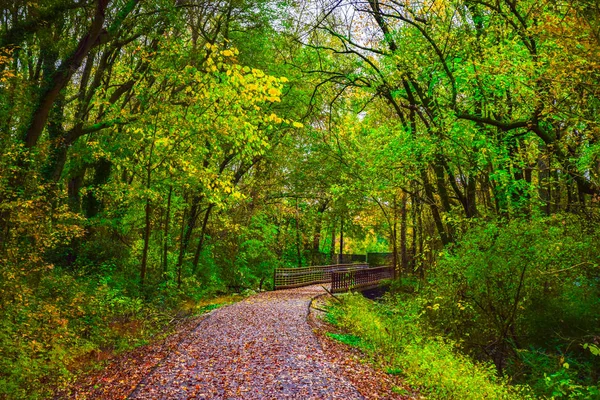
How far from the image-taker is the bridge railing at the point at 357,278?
19938 mm

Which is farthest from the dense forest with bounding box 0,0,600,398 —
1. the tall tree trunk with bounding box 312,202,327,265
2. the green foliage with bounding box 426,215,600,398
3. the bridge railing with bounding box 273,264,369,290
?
the tall tree trunk with bounding box 312,202,327,265

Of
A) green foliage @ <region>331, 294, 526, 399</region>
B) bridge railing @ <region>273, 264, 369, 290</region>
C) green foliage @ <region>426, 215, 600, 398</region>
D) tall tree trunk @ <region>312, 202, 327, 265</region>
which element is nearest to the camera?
green foliage @ <region>331, 294, 526, 399</region>

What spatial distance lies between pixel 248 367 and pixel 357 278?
52.0 feet

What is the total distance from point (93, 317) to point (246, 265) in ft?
41.1

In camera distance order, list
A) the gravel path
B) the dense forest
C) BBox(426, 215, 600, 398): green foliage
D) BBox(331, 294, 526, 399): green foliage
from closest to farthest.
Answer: the gravel path → BBox(331, 294, 526, 399): green foliage → the dense forest → BBox(426, 215, 600, 398): green foliage

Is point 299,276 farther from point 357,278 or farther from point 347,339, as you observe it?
point 347,339

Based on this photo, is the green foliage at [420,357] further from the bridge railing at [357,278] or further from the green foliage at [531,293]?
the bridge railing at [357,278]

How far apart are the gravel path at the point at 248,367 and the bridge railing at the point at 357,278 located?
30.0 feet

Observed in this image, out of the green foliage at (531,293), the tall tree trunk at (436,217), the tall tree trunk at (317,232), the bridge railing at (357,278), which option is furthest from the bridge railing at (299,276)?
the green foliage at (531,293)

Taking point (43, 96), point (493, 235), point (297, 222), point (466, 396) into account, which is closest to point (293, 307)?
point (493, 235)

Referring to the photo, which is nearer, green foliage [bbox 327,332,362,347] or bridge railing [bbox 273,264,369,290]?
green foliage [bbox 327,332,362,347]

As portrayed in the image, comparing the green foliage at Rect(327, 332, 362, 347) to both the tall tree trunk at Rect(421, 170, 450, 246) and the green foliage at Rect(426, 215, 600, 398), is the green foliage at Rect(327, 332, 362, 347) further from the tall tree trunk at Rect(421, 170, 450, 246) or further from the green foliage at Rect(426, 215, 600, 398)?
the tall tree trunk at Rect(421, 170, 450, 246)

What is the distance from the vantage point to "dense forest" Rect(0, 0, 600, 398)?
267 inches

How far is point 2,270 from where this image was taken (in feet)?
20.3
